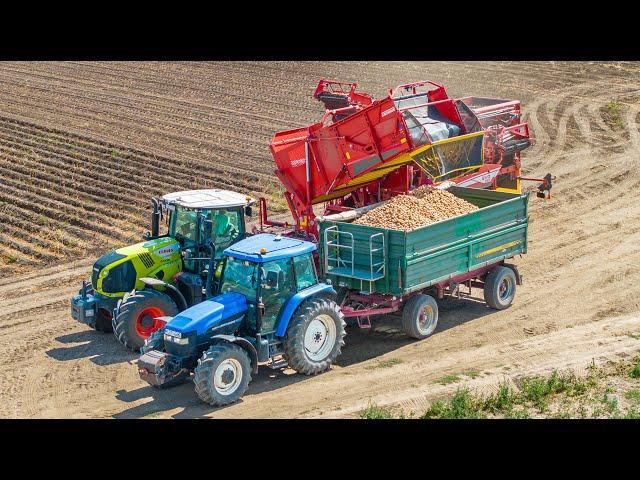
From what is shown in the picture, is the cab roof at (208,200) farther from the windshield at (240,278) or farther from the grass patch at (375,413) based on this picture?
the grass patch at (375,413)

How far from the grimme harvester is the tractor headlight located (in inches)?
174

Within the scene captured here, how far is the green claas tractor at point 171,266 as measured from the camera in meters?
15.2

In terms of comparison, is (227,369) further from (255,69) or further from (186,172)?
(255,69)

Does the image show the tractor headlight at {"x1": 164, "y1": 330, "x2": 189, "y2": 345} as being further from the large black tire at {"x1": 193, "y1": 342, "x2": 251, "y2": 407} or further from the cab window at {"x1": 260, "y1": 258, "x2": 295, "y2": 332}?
the cab window at {"x1": 260, "y1": 258, "x2": 295, "y2": 332}

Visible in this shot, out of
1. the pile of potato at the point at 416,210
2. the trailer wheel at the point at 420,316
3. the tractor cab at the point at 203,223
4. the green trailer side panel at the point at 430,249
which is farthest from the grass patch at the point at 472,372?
the tractor cab at the point at 203,223

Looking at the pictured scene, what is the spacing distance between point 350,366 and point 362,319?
172cm

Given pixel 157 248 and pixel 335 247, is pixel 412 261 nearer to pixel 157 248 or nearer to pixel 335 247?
pixel 335 247

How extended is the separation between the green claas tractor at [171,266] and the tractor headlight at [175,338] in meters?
2.01

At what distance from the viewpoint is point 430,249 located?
15234 millimetres

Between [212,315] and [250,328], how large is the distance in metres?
0.67

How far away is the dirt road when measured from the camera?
13141 mm

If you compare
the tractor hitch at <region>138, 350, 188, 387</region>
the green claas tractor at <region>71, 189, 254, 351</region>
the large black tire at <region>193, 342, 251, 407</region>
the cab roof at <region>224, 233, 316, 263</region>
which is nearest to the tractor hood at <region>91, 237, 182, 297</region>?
the green claas tractor at <region>71, 189, 254, 351</region>

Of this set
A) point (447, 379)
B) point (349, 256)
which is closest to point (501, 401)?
point (447, 379)

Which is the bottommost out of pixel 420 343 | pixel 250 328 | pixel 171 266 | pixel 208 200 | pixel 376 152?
pixel 420 343
